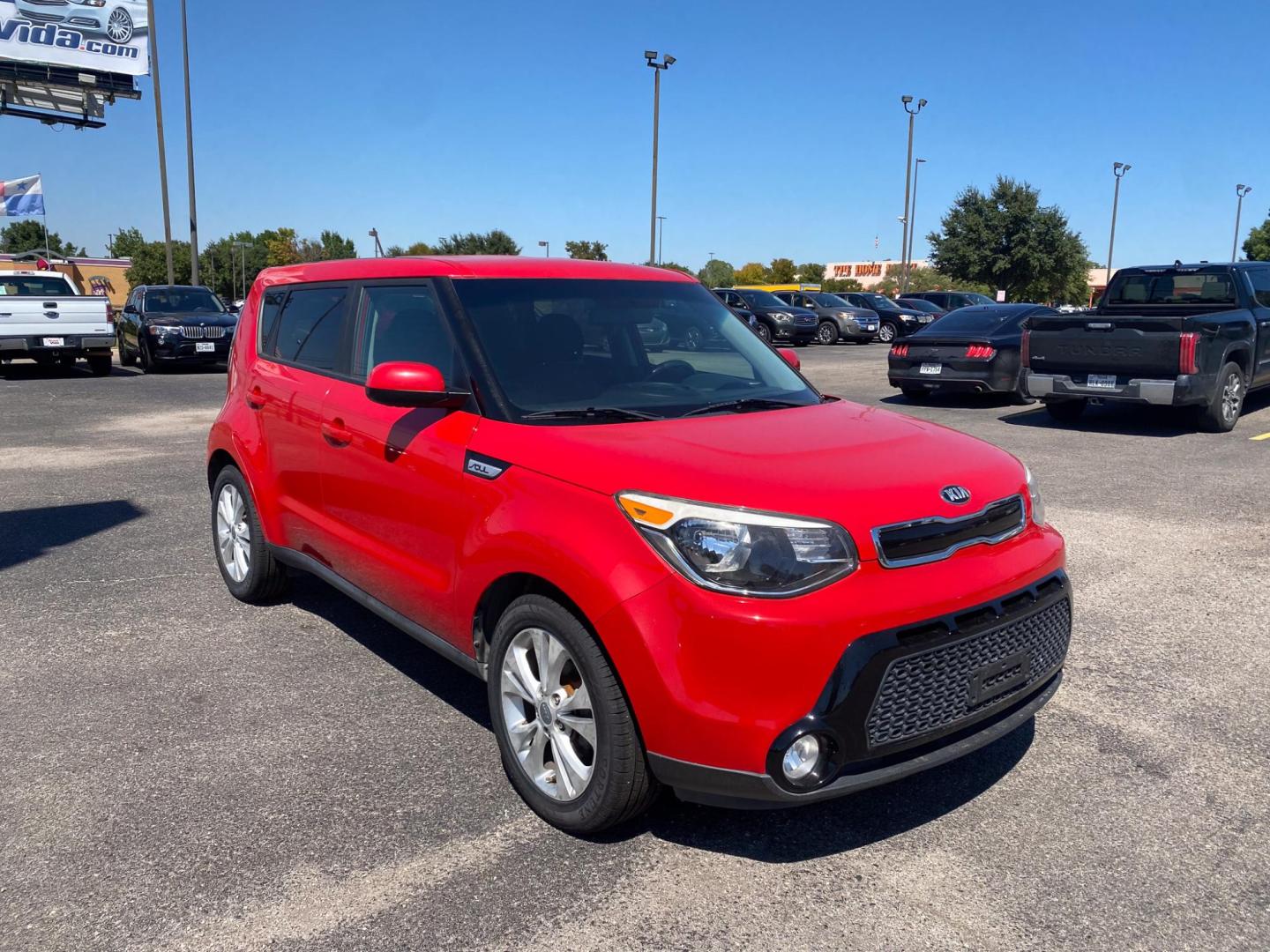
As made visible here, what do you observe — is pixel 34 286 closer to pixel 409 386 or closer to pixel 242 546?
A: pixel 242 546

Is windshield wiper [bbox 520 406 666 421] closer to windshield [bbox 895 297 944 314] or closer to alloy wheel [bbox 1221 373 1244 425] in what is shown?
alloy wheel [bbox 1221 373 1244 425]

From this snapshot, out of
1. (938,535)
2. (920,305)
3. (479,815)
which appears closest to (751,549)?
(938,535)

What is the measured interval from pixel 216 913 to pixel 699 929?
131 centimetres

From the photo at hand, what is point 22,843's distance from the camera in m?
3.15

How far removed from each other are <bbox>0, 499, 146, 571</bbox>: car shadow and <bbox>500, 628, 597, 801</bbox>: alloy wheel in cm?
434

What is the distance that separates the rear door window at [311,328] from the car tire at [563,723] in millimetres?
1906

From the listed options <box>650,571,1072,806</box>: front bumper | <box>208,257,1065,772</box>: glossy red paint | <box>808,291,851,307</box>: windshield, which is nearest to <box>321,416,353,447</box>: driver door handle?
<box>208,257,1065,772</box>: glossy red paint

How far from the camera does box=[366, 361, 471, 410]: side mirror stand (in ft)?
11.4

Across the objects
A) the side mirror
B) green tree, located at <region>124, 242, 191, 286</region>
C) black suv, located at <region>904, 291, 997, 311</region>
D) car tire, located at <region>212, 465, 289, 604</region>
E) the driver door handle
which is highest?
A: green tree, located at <region>124, 242, 191, 286</region>

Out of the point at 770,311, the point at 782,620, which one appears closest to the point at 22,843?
the point at 782,620

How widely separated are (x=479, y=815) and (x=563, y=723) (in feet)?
1.55

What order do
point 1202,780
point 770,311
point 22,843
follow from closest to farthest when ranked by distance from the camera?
1. point 22,843
2. point 1202,780
3. point 770,311

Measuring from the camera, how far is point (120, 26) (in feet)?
106

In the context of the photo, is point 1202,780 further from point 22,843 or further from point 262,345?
point 262,345
